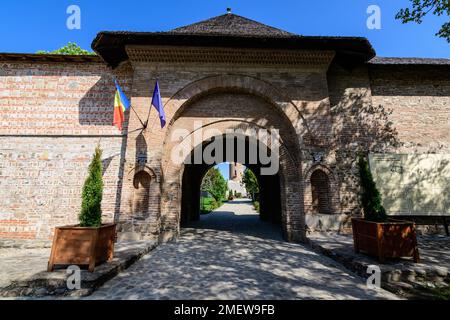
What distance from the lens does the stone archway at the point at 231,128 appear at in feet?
22.8

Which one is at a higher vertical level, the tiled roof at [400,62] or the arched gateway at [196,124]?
the tiled roof at [400,62]

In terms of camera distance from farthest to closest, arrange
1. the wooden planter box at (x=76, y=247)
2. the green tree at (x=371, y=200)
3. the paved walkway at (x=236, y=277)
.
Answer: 1. the green tree at (x=371, y=200)
2. the wooden planter box at (x=76, y=247)
3. the paved walkway at (x=236, y=277)

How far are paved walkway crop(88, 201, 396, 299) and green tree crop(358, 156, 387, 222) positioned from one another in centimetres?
141

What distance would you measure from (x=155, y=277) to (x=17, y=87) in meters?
8.48

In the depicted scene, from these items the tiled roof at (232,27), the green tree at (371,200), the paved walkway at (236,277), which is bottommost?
the paved walkway at (236,277)

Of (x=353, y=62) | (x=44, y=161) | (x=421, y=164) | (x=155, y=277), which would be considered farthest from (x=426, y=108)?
(x=44, y=161)

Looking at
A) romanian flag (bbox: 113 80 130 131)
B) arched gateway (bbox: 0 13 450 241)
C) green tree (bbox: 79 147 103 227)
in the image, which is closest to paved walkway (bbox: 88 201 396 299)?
green tree (bbox: 79 147 103 227)

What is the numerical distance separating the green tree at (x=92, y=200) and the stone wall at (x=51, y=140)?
250 centimetres

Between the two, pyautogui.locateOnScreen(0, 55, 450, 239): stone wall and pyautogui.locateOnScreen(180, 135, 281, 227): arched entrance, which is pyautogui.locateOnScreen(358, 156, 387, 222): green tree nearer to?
pyautogui.locateOnScreen(0, 55, 450, 239): stone wall

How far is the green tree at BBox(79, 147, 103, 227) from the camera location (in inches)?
169

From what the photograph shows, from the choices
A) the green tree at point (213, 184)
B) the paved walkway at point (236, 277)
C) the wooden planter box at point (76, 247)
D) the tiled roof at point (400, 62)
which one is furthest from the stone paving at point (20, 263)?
the green tree at point (213, 184)

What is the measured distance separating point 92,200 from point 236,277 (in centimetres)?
328

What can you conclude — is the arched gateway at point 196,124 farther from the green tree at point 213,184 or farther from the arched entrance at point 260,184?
the green tree at point 213,184

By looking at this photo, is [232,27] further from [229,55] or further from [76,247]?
[76,247]
